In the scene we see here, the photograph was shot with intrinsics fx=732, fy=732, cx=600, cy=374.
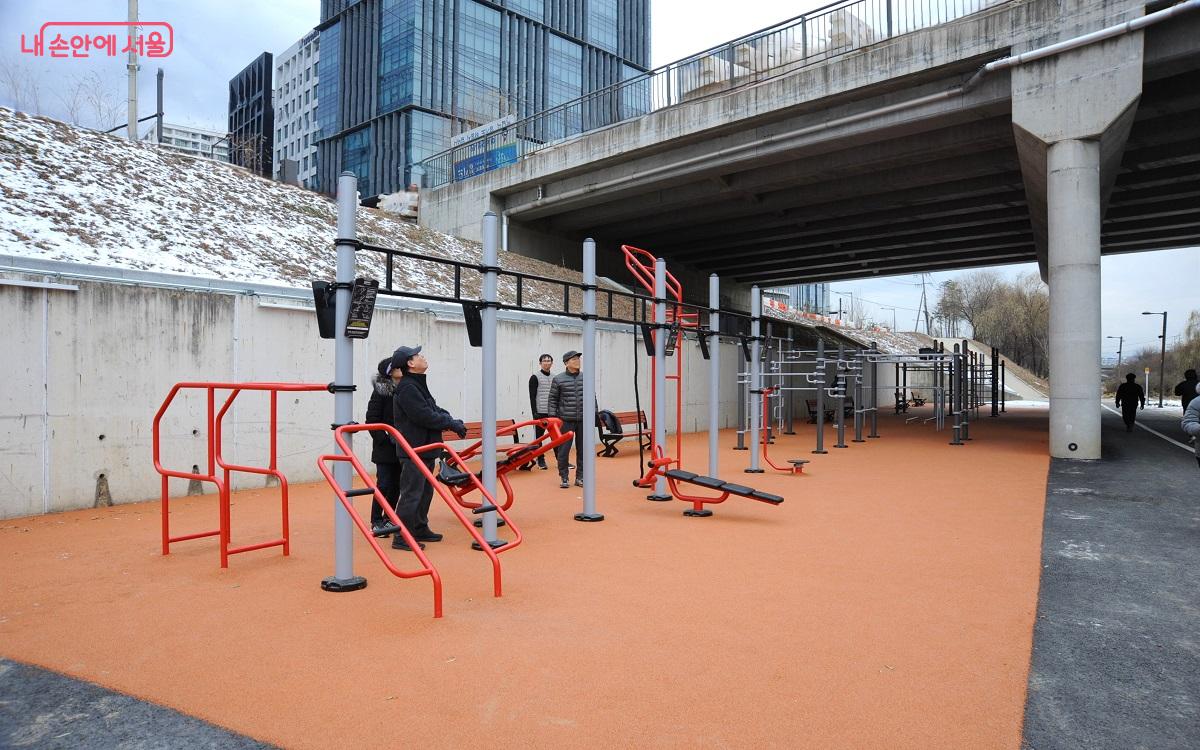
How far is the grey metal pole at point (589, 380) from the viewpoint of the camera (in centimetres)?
674

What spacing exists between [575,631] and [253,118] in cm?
5220

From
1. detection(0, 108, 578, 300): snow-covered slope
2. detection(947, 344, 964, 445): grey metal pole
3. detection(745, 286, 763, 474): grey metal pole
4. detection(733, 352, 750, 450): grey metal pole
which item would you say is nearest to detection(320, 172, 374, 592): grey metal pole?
detection(0, 108, 578, 300): snow-covered slope

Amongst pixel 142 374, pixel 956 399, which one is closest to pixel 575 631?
pixel 142 374

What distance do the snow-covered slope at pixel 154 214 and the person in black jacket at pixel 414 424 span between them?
5400mm

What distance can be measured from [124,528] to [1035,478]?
436 inches

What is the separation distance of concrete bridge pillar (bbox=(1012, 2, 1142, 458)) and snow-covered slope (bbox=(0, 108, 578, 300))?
10.8 m

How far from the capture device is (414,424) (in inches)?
234

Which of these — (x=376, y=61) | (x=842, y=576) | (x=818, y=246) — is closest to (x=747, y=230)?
(x=818, y=246)

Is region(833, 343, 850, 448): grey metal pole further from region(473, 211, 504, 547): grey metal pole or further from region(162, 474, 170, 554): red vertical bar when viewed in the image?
region(162, 474, 170, 554): red vertical bar

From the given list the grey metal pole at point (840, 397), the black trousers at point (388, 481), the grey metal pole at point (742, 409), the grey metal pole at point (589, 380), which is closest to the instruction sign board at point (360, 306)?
the black trousers at point (388, 481)

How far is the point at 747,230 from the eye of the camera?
2323cm

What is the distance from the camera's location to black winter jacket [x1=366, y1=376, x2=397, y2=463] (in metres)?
6.22

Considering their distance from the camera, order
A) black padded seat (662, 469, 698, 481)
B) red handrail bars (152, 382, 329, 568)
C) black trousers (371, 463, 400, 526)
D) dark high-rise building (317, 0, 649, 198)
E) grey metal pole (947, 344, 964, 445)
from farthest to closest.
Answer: dark high-rise building (317, 0, 649, 198), grey metal pole (947, 344, 964, 445), black padded seat (662, 469, 698, 481), black trousers (371, 463, 400, 526), red handrail bars (152, 382, 329, 568)

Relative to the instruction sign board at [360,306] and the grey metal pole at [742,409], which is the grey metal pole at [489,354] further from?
the grey metal pole at [742,409]
